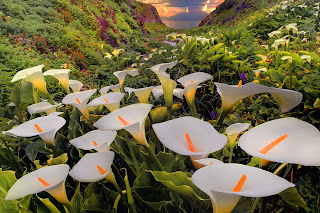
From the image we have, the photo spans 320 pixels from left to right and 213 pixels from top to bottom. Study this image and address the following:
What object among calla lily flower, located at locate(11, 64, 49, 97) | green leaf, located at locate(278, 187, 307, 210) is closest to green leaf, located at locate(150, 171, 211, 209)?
green leaf, located at locate(278, 187, 307, 210)

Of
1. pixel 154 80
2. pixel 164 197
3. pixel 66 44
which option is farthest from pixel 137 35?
pixel 164 197

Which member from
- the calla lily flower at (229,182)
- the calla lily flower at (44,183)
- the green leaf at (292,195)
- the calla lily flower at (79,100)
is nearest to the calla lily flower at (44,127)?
the calla lily flower at (79,100)

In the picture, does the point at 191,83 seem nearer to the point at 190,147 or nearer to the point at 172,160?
the point at 172,160

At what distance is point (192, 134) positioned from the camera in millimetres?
802

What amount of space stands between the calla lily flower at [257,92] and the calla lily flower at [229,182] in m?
0.30

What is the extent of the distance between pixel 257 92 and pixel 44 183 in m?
0.76

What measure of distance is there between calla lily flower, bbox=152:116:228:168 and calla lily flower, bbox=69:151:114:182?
0.67 feet

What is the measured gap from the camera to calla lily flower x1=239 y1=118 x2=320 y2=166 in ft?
1.95

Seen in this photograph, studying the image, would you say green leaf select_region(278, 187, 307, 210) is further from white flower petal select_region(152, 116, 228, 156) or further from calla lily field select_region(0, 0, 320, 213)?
white flower petal select_region(152, 116, 228, 156)

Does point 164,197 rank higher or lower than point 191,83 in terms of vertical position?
lower

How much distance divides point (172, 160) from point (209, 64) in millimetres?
2181

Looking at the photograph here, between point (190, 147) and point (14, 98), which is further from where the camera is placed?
point (14, 98)

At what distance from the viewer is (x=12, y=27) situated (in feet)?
21.8

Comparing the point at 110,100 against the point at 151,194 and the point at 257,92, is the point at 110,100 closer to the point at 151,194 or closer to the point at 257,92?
the point at 151,194
